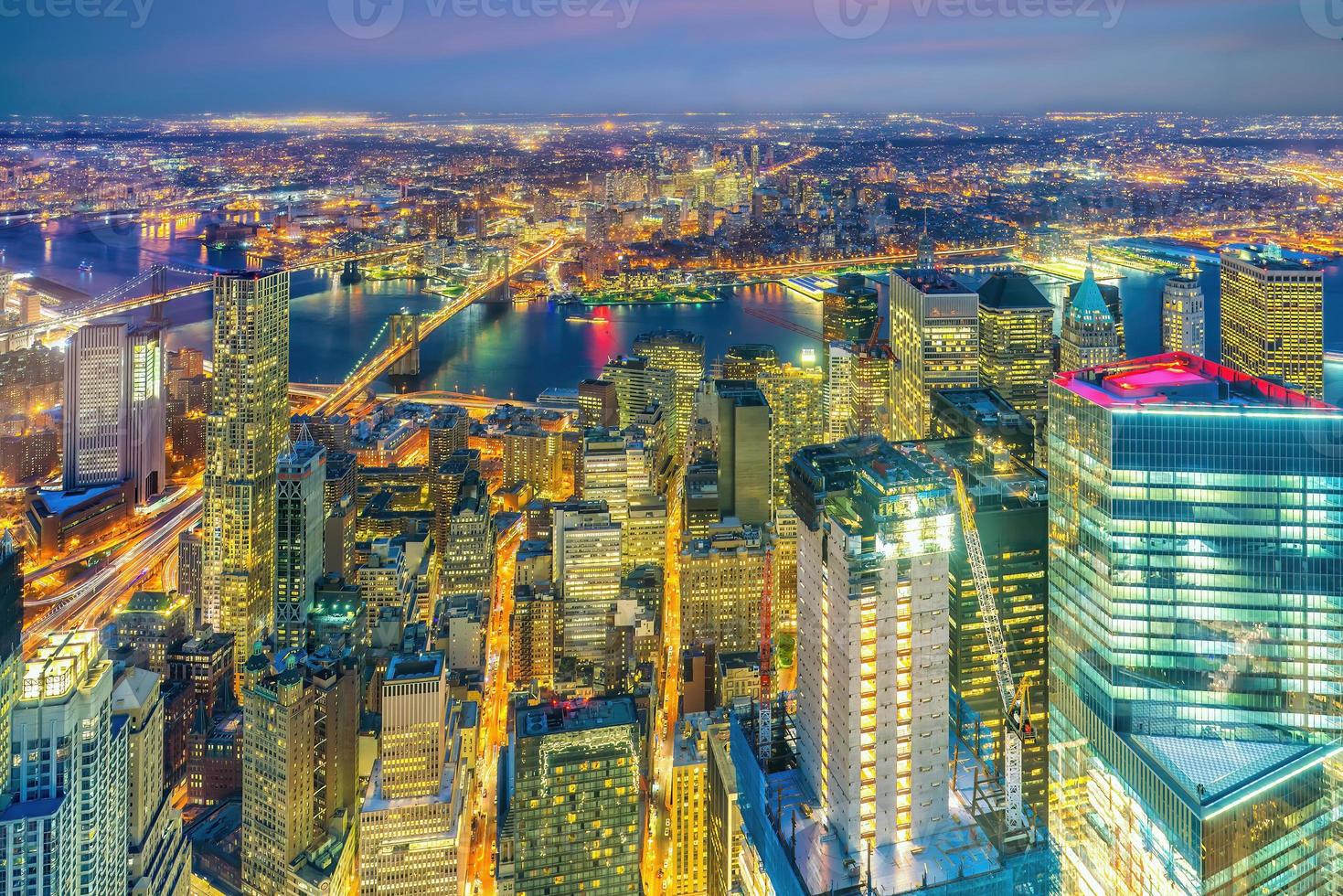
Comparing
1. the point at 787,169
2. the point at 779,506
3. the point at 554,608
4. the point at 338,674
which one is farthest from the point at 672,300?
the point at 338,674

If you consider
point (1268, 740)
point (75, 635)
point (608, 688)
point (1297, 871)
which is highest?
point (75, 635)

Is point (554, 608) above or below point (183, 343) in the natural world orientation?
below

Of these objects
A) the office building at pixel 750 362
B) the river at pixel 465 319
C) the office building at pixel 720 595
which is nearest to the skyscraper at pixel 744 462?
the office building at pixel 720 595

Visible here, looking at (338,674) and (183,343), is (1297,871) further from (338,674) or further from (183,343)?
(183,343)

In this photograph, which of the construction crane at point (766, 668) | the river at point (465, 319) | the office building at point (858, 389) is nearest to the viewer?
the construction crane at point (766, 668)

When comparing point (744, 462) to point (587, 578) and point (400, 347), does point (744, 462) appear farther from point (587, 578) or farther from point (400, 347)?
point (400, 347)

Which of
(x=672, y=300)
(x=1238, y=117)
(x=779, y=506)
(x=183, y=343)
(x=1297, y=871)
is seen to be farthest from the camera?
(x=672, y=300)

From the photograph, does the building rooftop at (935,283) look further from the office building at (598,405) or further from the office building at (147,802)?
the office building at (147,802)
